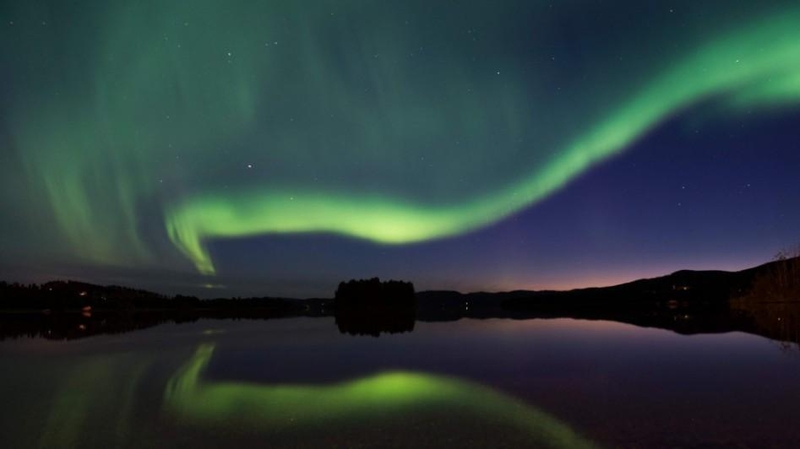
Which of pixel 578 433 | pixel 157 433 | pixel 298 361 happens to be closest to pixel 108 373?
pixel 298 361

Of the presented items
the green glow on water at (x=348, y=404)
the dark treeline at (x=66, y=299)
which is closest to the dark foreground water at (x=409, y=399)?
the green glow on water at (x=348, y=404)

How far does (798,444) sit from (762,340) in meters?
23.5

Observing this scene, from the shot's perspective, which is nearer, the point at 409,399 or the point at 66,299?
the point at 409,399

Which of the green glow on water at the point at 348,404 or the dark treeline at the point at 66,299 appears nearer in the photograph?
the green glow on water at the point at 348,404

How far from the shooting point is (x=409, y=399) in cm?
1426

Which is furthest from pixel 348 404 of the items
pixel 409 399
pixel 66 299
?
pixel 66 299

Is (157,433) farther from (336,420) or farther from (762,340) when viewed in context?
(762,340)

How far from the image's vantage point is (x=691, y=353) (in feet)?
80.9

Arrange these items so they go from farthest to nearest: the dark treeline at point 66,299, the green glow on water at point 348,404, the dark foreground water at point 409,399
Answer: the dark treeline at point 66,299, the green glow on water at point 348,404, the dark foreground water at point 409,399

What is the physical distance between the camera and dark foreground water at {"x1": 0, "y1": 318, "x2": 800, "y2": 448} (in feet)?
34.3

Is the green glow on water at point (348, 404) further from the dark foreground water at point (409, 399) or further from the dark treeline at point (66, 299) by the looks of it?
the dark treeline at point (66, 299)

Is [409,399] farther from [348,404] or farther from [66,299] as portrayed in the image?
[66,299]

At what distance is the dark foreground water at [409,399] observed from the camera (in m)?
10.5

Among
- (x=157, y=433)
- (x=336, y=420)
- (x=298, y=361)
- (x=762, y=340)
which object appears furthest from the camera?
(x=762, y=340)
